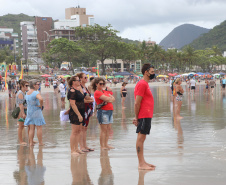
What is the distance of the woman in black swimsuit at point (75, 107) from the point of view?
26.1 ft

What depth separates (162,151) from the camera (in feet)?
26.9

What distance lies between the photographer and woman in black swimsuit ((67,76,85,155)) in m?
7.94

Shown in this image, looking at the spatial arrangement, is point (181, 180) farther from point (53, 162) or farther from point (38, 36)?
point (38, 36)

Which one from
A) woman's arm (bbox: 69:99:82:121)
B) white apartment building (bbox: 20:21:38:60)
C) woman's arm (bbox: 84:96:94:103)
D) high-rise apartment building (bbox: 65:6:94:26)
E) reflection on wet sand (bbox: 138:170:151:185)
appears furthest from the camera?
high-rise apartment building (bbox: 65:6:94:26)

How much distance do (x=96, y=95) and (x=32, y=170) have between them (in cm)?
227

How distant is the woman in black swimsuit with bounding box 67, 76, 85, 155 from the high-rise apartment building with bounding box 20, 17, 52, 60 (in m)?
160

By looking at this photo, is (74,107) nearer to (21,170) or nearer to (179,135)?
(21,170)

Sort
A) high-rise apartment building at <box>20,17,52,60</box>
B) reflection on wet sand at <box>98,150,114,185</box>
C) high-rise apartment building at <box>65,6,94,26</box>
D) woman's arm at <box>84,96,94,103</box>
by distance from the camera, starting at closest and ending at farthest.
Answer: reflection on wet sand at <box>98,150,114,185</box> < woman's arm at <box>84,96,94,103</box> < high-rise apartment building at <box>20,17,52,60</box> < high-rise apartment building at <box>65,6,94,26</box>

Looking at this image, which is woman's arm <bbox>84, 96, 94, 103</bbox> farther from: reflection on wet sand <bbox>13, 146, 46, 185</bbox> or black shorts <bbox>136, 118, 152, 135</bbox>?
black shorts <bbox>136, 118, 152, 135</bbox>

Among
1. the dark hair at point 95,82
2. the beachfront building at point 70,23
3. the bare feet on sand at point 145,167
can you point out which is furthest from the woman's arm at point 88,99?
the beachfront building at point 70,23

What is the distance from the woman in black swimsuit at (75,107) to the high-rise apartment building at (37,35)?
16020cm

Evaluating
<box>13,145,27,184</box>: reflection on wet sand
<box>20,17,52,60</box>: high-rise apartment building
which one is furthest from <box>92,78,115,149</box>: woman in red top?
<box>20,17,52,60</box>: high-rise apartment building

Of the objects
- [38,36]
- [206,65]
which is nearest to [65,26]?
[38,36]

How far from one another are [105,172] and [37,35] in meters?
172
